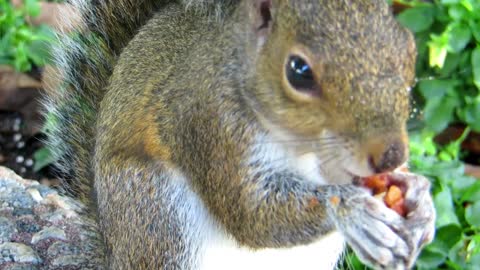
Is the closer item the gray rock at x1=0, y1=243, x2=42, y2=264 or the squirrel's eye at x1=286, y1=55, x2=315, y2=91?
the squirrel's eye at x1=286, y1=55, x2=315, y2=91

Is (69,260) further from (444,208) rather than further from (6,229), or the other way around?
(444,208)

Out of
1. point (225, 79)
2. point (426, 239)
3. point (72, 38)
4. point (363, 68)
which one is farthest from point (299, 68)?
point (72, 38)

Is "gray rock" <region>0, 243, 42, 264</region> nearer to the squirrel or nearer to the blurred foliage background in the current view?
the squirrel

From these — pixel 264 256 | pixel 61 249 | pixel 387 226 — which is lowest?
pixel 61 249

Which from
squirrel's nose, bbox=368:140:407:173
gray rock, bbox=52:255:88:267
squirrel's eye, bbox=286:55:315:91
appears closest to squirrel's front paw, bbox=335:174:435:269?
squirrel's nose, bbox=368:140:407:173

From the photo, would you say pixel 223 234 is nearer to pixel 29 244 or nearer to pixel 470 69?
pixel 29 244

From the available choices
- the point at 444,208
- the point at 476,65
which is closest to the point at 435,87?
the point at 476,65
